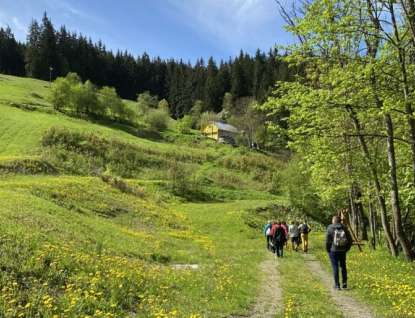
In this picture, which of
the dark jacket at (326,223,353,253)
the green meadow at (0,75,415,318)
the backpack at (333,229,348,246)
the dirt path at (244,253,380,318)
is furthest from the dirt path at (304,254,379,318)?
the backpack at (333,229,348,246)

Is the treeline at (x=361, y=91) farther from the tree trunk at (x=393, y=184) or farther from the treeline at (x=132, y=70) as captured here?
the treeline at (x=132, y=70)

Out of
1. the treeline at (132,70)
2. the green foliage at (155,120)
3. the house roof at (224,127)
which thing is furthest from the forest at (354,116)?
the treeline at (132,70)

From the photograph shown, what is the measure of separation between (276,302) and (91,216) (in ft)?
47.4

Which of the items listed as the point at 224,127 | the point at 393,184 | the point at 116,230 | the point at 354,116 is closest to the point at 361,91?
the point at 354,116

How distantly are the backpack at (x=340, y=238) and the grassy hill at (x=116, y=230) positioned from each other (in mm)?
3136

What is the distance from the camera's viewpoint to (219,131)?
107 metres

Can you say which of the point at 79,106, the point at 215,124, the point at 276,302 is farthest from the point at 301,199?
the point at 215,124

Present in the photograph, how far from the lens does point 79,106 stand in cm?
8312

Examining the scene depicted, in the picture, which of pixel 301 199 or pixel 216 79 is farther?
pixel 216 79

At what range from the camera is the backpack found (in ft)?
36.1

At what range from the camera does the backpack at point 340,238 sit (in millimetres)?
11008

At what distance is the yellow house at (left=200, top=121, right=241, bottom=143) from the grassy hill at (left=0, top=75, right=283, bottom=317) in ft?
131

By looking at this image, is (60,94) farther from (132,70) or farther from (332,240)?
(132,70)

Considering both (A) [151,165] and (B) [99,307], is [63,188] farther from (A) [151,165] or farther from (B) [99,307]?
(A) [151,165]
